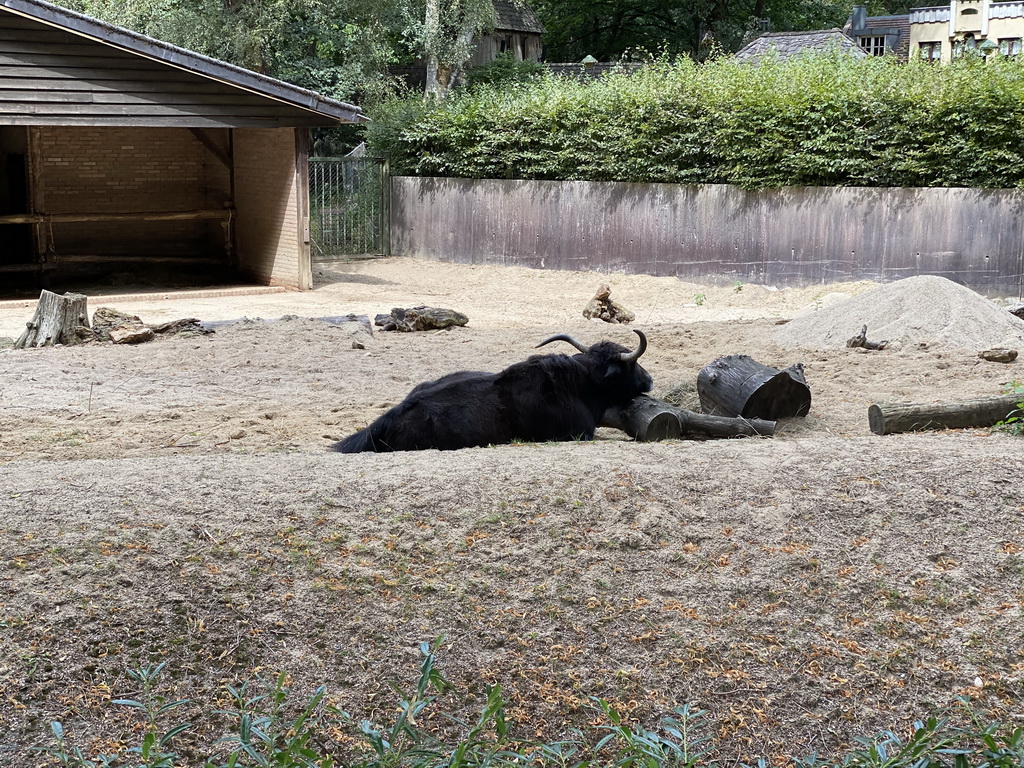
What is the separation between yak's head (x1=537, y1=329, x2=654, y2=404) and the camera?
755 centimetres

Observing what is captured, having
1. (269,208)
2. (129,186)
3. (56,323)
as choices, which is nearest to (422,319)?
(56,323)

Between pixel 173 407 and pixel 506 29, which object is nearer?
pixel 173 407

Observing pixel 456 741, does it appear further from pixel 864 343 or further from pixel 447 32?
pixel 447 32

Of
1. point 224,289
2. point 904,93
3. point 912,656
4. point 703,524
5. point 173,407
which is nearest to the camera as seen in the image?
point 912,656

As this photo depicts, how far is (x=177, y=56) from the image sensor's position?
1620 cm

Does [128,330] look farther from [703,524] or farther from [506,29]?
[506,29]

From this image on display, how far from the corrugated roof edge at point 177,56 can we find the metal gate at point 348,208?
5.59 meters

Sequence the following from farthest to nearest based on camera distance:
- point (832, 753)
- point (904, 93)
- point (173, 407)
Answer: point (904, 93) → point (173, 407) → point (832, 753)

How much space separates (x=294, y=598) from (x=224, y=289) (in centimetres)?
1511

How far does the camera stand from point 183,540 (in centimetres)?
407

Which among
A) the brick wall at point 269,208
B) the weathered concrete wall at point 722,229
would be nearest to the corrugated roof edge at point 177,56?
the brick wall at point 269,208

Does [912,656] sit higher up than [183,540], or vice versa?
[183,540]

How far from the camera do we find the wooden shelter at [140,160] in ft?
51.6

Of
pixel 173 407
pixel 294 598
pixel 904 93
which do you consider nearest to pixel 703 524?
pixel 294 598
